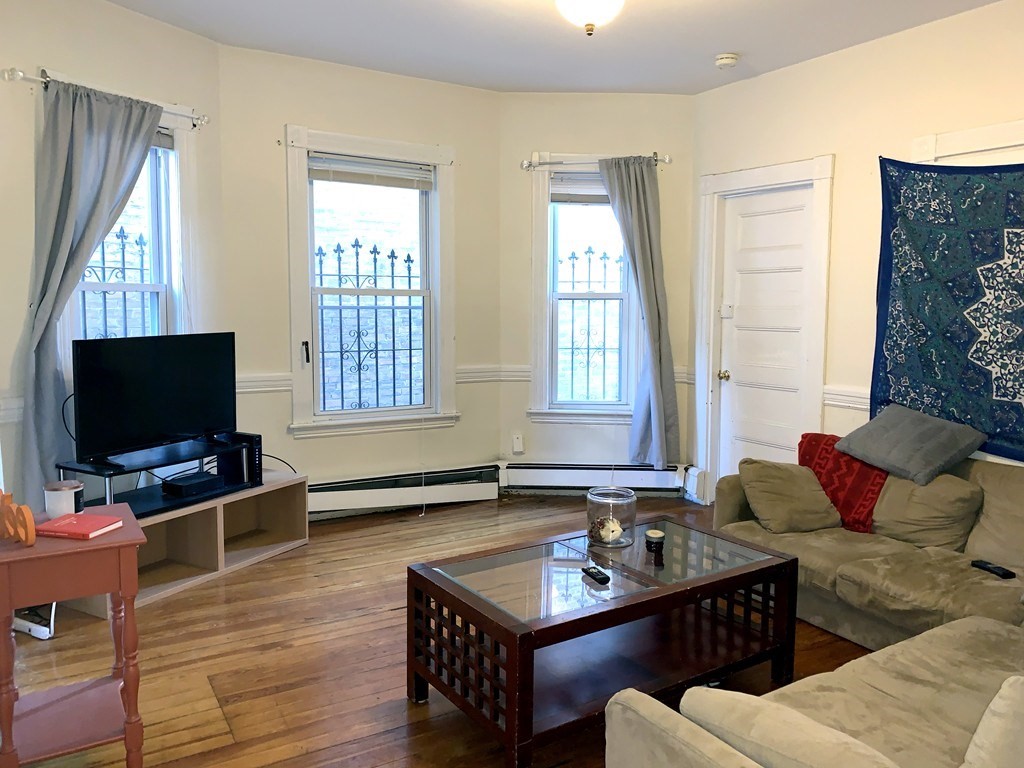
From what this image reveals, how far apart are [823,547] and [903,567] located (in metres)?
0.31

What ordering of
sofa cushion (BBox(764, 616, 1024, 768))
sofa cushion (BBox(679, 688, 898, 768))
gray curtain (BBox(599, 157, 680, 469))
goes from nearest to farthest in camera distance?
sofa cushion (BBox(679, 688, 898, 768)) < sofa cushion (BBox(764, 616, 1024, 768)) < gray curtain (BBox(599, 157, 680, 469))

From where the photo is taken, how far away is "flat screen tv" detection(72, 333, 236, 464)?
3.23 metres

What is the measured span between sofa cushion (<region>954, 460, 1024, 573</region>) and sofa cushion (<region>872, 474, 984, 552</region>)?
0.04 m

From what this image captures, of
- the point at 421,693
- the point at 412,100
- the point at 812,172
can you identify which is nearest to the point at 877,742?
the point at 421,693

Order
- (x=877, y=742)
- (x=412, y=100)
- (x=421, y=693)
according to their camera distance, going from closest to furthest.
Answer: (x=877, y=742), (x=421, y=693), (x=412, y=100)

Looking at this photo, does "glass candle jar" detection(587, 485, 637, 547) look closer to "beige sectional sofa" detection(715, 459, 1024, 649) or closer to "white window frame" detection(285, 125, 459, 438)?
"beige sectional sofa" detection(715, 459, 1024, 649)

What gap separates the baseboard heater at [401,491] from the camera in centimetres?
461

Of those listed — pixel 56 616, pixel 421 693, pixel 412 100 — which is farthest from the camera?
pixel 412 100

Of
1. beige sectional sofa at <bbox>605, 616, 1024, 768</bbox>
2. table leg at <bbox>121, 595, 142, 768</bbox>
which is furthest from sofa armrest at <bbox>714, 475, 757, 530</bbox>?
table leg at <bbox>121, 595, 142, 768</bbox>

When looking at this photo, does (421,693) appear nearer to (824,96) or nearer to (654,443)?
(654,443)

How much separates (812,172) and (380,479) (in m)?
3.03

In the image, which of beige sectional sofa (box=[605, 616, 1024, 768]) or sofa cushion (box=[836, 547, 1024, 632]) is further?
sofa cushion (box=[836, 547, 1024, 632])

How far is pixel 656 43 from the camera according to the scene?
402 cm

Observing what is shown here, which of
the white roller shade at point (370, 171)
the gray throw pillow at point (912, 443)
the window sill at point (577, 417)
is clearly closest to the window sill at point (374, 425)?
the window sill at point (577, 417)
